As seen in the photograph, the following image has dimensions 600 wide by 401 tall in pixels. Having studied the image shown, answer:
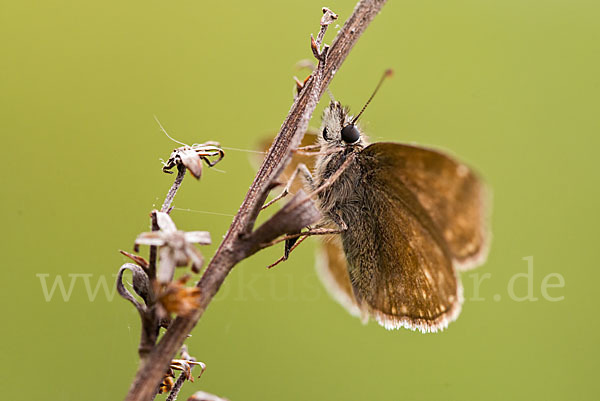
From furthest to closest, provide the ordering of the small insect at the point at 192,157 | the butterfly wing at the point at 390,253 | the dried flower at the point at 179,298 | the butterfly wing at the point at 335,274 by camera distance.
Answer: the butterfly wing at the point at 335,274, the butterfly wing at the point at 390,253, the small insect at the point at 192,157, the dried flower at the point at 179,298

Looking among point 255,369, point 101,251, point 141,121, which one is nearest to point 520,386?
point 255,369

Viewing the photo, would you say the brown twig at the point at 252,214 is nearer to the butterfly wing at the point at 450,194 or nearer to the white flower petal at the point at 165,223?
the white flower petal at the point at 165,223

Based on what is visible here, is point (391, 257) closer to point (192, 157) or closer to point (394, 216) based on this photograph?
point (394, 216)

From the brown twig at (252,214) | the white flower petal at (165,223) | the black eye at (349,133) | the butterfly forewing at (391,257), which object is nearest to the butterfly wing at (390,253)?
the butterfly forewing at (391,257)

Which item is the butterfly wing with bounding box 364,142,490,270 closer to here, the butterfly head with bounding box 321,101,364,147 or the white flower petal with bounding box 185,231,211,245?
the butterfly head with bounding box 321,101,364,147

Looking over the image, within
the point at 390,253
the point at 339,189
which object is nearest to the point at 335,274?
the point at 390,253

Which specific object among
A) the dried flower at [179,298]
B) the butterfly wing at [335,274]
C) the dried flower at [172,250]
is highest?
the dried flower at [172,250]

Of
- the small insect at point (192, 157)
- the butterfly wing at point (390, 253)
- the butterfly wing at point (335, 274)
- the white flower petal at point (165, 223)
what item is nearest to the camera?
the white flower petal at point (165, 223)
